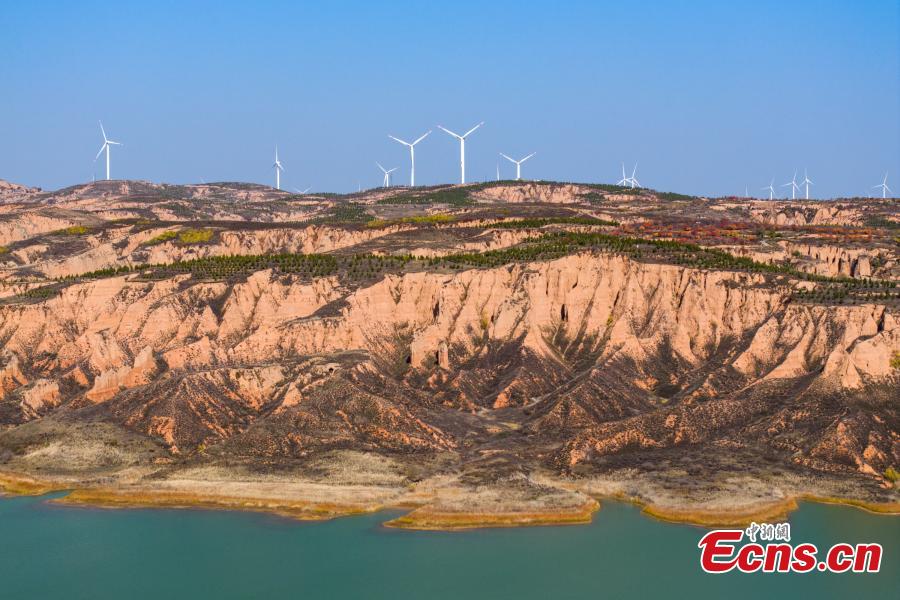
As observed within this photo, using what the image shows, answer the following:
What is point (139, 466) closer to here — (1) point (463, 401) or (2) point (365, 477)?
(2) point (365, 477)

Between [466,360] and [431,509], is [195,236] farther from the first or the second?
[431,509]

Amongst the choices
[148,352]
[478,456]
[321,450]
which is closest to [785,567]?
[478,456]

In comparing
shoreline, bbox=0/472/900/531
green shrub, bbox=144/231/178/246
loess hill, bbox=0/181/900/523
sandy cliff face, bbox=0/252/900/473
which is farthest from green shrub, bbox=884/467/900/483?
green shrub, bbox=144/231/178/246

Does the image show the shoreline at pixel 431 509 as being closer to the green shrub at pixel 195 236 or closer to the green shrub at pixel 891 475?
the green shrub at pixel 891 475

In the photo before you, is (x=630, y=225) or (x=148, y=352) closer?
(x=148, y=352)

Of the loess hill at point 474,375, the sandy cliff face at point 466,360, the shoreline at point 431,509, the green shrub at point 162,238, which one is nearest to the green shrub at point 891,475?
the loess hill at point 474,375

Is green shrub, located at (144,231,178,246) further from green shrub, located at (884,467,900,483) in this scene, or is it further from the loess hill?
green shrub, located at (884,467,900,483)
